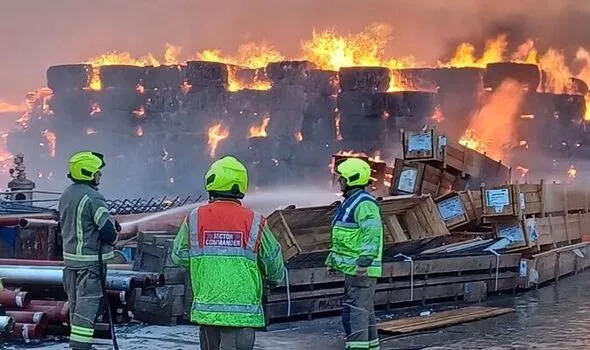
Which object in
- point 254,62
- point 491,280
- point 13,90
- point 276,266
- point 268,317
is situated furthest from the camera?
point 254,62

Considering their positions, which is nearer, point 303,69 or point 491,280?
point 491,280

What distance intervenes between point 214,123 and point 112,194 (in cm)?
538

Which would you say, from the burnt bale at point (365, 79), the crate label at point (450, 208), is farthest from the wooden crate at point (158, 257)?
the burnt bale at point (365, 79)

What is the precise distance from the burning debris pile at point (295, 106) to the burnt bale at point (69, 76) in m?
0.06

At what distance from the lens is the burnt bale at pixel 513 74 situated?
1422 inches

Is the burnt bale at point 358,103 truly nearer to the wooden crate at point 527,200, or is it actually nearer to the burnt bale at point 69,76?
the burnt bale at point 69,76

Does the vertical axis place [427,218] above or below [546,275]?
above

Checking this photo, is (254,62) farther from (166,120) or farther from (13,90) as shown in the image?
(13,90)

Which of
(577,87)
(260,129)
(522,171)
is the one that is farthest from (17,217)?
(577,87)

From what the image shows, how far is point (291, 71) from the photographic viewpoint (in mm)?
37094

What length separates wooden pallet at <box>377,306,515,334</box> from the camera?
9500mm

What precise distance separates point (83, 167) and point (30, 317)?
198 centimetres

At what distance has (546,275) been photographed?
1352cm

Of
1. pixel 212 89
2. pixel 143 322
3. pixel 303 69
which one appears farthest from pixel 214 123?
pixel 143 322
